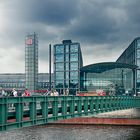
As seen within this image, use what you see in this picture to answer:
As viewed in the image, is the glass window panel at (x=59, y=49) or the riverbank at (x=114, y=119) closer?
the riverbank at (x=114, y=119)

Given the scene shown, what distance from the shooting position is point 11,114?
28109mm

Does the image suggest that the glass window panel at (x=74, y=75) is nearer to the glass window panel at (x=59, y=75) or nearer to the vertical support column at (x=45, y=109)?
the glass window panel at (x=59, y=75)

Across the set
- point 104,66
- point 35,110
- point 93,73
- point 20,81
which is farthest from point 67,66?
point 35,110

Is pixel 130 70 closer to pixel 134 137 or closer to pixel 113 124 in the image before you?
pixel 113 124

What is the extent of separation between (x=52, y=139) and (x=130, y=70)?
92.8m

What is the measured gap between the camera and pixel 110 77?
14212 centimetres

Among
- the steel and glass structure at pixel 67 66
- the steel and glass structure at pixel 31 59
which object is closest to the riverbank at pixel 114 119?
the steel and glass structure at pixel 31 59

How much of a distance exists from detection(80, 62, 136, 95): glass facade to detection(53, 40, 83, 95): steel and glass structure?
26.5 ft

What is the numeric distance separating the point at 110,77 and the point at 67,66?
82.5 ft

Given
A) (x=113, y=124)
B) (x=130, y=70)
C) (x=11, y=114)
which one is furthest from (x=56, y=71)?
(x=11, y=114)

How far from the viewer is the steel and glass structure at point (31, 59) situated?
145000 millimetres

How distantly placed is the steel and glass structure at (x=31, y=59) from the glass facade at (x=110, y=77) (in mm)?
24435

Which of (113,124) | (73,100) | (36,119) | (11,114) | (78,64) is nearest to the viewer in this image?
(11,114)

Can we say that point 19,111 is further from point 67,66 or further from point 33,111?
point 67,66
